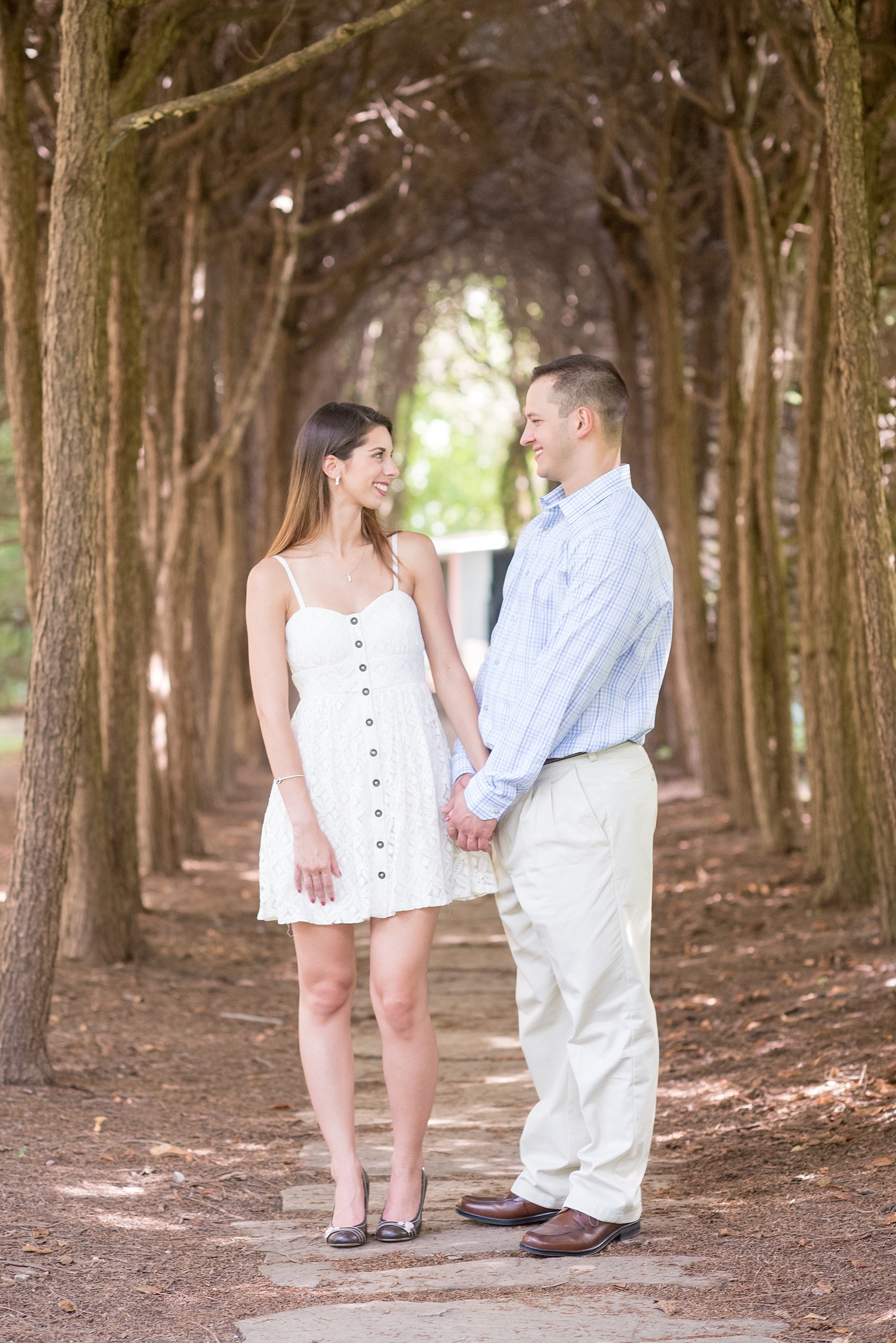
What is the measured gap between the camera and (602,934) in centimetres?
340

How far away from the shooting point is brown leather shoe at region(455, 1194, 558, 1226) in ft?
11.9

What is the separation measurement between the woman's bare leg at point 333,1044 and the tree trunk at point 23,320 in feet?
9.54

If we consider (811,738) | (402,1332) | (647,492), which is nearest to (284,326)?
(647,492)

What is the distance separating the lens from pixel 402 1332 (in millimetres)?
2826

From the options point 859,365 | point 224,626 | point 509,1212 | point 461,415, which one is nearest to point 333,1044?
point 509,1212

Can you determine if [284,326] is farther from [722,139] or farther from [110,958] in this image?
[110,958]

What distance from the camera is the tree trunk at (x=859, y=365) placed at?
4.99 meters

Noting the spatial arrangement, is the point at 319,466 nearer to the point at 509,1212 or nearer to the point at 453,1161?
the point at 509,1212

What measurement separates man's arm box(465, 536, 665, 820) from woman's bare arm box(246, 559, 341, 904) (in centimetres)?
40

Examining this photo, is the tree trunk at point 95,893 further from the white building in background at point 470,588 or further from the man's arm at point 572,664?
the white building in background at point 470,588

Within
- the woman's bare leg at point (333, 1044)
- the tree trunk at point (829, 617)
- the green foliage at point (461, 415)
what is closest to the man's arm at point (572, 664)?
the woman's bare leg at point (333, 1044)

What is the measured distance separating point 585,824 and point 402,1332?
1.20m

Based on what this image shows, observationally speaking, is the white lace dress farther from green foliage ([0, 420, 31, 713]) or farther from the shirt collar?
green foliage ([0, 420, 31, 713])

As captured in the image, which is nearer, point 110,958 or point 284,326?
point 110,958
